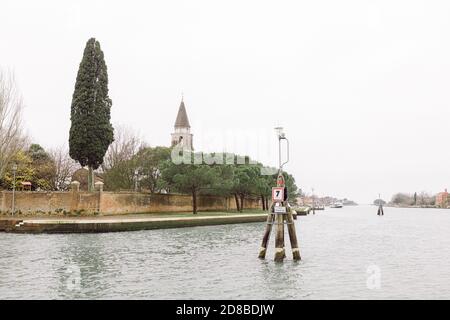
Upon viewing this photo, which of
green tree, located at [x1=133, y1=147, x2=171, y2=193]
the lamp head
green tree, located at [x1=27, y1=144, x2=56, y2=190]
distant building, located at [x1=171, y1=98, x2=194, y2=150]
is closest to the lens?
the lamp head

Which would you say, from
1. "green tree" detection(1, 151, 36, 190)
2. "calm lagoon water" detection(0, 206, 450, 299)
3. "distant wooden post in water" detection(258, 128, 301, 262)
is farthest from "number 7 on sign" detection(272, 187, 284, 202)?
"green tree" detection(1, 151, 36, 190)

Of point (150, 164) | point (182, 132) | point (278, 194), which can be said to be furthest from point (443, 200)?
point (278, 194)

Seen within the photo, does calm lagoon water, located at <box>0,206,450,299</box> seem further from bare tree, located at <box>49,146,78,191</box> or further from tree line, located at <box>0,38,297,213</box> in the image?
bare tree, located at <box>49,146,78,191</box>

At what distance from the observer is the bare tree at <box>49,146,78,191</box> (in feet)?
190

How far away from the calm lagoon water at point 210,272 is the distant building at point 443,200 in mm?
171007

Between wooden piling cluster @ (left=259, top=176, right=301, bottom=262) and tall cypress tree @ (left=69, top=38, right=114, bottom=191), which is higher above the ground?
tall cypress tree @ (left=69, top=38, right=114, bottom=191)

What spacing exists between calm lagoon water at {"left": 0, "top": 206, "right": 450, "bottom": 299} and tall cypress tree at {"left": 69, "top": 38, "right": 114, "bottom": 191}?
1473cm

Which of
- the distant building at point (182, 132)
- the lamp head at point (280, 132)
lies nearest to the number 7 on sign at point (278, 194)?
the lamp head at point (280, 132)

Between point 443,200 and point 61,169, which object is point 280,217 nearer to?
point 61,169

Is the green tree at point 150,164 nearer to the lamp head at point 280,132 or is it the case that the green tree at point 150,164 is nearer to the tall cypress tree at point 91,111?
the tall cypress tree at point 91,111

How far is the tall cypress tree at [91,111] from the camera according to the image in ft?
124

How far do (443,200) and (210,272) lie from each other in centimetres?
18690
